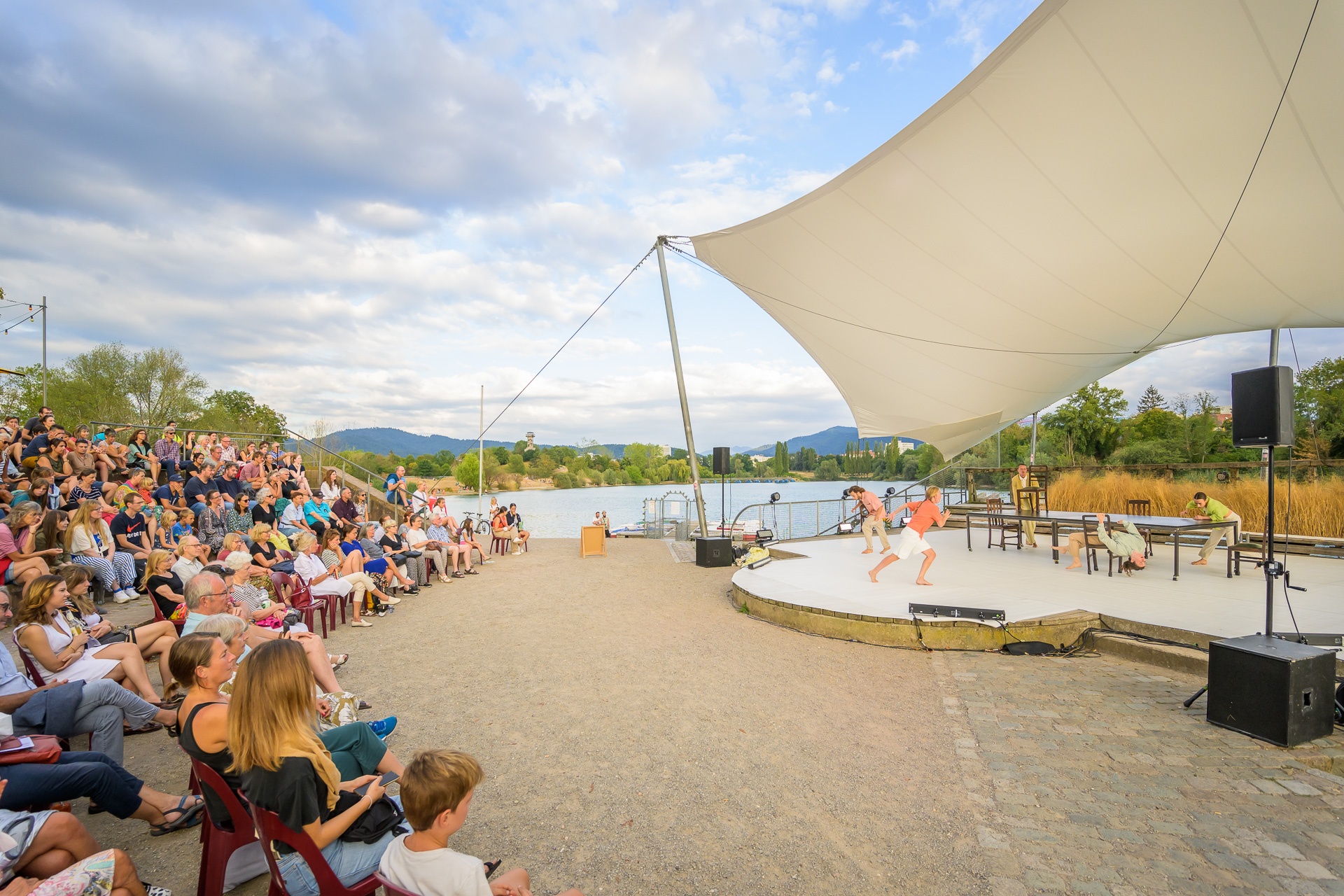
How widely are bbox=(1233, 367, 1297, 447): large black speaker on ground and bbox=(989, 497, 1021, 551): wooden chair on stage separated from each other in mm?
3778

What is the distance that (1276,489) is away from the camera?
932cm

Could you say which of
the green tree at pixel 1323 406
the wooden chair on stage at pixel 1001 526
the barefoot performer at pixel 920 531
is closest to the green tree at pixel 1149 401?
the green tree at pixel 1323 406

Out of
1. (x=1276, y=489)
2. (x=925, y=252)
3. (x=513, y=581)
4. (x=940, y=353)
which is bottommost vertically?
(x=513, y=581)

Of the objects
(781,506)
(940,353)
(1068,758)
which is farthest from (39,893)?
(781,506)

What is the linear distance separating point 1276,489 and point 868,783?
10.8 metres

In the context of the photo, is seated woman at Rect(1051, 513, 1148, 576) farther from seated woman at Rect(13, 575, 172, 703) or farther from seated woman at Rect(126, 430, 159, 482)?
seated woman at Rect(126, 430, 159, 482)

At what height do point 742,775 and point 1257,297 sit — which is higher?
point 1257,297

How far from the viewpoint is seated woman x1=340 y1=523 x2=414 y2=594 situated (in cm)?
662

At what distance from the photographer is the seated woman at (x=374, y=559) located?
662 cm

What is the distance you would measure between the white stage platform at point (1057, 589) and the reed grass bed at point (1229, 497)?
45.5 inches

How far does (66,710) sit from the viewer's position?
2.67 meters

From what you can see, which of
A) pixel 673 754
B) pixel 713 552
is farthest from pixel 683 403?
pixel 673 754

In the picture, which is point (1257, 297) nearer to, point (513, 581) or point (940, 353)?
point (940, 353)

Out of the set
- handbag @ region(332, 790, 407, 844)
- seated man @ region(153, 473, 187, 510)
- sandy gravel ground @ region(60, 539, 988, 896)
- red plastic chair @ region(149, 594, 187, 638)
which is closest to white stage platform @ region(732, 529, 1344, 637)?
sandy gravel ground @ region(60, 539, 988, 896)
